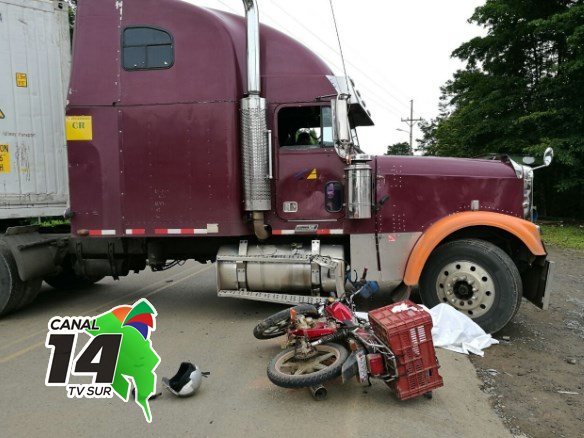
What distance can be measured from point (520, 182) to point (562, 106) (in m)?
14.1

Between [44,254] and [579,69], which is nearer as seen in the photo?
[44,254]

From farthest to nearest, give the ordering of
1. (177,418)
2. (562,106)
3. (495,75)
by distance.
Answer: (495,75) → (562,106) → (177,418)

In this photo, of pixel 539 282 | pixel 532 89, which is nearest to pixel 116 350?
pixel 539 282

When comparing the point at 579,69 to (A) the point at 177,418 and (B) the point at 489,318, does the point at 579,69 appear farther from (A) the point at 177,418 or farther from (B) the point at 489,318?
(A) the point at 177,418

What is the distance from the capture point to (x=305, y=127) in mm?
5918

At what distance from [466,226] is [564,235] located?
36.7 feet

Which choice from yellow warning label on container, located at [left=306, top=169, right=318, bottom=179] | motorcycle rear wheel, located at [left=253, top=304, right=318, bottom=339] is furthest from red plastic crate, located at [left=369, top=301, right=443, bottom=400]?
yellow warning label on container, located at [left=306, top=169, right=318, bottom=179]

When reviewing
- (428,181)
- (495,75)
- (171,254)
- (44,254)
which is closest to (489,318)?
(428,181)

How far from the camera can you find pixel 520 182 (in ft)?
18.8

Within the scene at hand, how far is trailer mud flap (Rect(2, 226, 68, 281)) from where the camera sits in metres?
6.11

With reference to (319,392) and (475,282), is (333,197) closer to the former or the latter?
(475,282)

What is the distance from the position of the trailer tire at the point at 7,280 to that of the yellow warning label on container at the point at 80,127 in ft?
5.72

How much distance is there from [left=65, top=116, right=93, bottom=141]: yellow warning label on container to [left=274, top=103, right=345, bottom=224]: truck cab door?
89.6 inches

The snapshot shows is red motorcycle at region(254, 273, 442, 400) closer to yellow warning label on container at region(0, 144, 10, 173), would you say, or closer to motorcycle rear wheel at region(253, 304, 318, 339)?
motorcycle rear wheel at region(253, 304, 318, 339)
